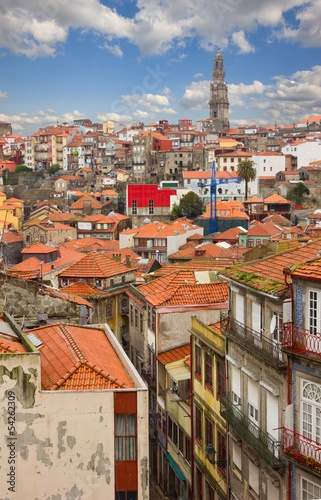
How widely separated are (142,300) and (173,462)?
8.21m

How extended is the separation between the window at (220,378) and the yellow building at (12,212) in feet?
294

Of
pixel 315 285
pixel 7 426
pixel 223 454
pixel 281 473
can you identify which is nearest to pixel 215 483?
pixel 223 454

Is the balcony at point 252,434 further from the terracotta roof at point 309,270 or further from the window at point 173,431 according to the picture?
the window at point 173,431

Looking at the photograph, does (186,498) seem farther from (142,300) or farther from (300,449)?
(300,449)


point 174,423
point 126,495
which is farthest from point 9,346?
point 174,423

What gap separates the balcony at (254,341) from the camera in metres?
15.0

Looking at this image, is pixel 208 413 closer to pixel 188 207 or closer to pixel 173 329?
pixel 173 329

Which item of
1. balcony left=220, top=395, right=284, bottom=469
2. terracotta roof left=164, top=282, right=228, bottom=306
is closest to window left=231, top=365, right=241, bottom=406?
balcony left=220, top=395, right=284, bottom=469

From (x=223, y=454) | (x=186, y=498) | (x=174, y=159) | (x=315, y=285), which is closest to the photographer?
(x=315, y=285)

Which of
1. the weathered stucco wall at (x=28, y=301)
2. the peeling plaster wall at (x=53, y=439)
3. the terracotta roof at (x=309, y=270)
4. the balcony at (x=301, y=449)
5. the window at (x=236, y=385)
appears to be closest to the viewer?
the terracotta roof at (x=309, y=270)

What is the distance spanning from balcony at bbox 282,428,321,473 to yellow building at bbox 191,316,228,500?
17.3ft

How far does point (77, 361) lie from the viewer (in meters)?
17.0

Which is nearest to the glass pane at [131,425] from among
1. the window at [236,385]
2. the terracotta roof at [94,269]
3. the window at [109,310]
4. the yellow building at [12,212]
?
the window at [236,385]

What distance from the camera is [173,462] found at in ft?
85.5
